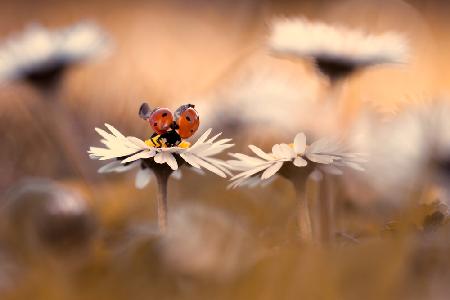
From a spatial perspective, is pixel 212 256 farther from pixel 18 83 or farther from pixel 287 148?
pixel 18 83

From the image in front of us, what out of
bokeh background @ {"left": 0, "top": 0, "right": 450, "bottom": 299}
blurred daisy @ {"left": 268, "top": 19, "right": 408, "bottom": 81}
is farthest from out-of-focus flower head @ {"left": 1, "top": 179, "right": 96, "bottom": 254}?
blurred daisy @ {"left": 268, "top": 19, "right": 408, "bottom": 81}

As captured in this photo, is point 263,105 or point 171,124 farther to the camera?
point 263,105

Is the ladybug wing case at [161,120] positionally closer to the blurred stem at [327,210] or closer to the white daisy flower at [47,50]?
the blurred stem at [327,210]

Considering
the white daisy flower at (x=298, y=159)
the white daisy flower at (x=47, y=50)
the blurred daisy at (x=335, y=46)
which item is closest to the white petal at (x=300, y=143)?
the white daisy flower at (x=298, y=159)

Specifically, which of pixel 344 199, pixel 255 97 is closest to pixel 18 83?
pixel 255 97

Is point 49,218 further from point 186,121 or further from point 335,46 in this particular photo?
point 335,46

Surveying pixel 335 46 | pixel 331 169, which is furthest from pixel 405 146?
pixel 335 46
